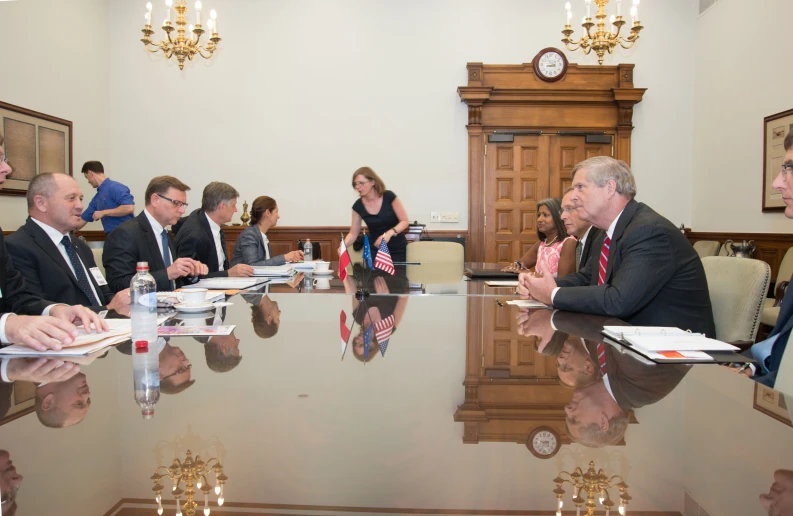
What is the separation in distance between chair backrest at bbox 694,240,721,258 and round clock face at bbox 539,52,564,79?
2.59 m

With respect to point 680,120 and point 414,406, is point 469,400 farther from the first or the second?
point 680,120

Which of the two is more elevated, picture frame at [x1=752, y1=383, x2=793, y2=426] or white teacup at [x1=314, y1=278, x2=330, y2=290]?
white teacup at [x1=314, y1=278, x2=330, y2=290]

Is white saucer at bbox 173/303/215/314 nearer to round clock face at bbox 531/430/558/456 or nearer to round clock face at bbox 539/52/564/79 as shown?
round clock face at bbox 531/430/558/456

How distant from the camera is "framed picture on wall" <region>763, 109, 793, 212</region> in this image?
5.63 m

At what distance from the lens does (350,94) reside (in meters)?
7.29

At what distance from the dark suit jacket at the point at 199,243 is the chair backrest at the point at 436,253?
6.11 feet

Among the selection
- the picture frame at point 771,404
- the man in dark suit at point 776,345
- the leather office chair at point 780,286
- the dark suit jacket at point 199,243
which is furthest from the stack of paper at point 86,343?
the leather office chair at point 780,286

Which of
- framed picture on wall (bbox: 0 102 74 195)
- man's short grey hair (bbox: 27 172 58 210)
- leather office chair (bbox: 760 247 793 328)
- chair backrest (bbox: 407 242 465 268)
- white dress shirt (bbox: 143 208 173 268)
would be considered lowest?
leather office chair (bbox: 760 247 793 328)

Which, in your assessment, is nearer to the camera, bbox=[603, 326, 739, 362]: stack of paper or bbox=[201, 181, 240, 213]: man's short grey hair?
bbox=[603, 326, 739, 362]: stack of paper

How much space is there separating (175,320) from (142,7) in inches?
265

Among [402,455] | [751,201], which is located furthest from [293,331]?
[751,201]

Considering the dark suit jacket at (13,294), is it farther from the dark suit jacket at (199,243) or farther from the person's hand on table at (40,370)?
the dark suit jacket at (199,243)

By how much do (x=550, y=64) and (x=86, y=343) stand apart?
21.7ft

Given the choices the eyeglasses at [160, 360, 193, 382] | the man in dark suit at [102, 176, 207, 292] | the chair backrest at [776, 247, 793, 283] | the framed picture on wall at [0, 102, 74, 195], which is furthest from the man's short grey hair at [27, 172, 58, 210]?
the chair backrest at [776, 247, 793, 283]
